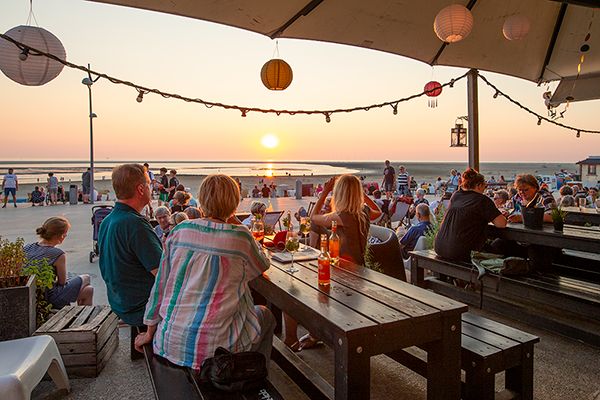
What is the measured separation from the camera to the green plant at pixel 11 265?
2.49 meters

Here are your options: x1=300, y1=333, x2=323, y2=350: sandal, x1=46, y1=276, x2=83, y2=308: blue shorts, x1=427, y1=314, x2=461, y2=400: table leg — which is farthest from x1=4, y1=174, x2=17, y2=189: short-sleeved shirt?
x1=427, y1=314, x2=461, y2=400: table leg

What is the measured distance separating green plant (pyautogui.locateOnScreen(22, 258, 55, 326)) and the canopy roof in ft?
7.04

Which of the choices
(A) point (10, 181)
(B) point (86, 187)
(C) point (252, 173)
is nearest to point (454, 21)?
(A) point (10, 181)

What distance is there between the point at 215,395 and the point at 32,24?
328 cm

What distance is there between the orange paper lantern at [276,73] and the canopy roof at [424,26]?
1.07 ft

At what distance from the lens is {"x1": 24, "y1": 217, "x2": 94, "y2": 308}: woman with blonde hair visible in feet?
10.2

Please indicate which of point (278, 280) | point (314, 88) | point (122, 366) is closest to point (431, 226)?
point (278, 280)

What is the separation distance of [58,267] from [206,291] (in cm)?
204

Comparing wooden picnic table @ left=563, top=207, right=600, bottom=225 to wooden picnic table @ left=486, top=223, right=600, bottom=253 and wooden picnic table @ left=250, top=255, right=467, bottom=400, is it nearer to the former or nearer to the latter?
wooden picnic table @ left=486, top=223, right=600, bottom=253

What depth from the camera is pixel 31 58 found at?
315 cm

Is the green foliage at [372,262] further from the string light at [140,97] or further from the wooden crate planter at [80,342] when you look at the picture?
the string light at [140,97]

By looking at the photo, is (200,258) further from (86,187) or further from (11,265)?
(86,187)

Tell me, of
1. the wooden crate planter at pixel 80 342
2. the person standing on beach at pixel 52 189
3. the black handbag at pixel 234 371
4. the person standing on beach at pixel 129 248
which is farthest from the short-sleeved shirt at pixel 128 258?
the person standing on beach at pixel 52 189

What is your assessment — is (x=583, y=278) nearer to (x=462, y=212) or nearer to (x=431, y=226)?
(x=462, y=212)
